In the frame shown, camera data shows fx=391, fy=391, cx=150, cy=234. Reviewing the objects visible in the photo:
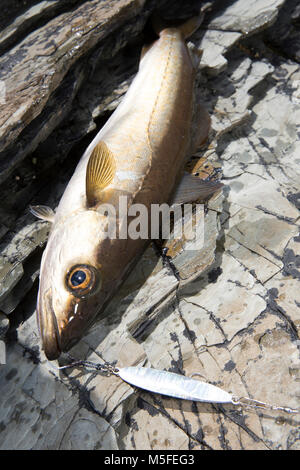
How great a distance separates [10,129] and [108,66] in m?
1.95

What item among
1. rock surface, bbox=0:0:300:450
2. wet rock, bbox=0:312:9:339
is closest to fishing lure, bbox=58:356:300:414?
rock surface, bbox=0:0:300:450

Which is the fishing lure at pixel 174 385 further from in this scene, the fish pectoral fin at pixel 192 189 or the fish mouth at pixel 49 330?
the fish pectoral fin at pixel 192 189

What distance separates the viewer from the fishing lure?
297cm

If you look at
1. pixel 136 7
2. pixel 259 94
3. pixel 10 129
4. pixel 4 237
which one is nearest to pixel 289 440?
pixel 4 237

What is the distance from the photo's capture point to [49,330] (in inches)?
115

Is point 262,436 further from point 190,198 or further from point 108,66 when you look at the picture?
point 108,66

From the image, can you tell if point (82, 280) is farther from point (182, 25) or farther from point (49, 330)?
point (182, 25)

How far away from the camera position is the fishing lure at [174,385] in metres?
2.97

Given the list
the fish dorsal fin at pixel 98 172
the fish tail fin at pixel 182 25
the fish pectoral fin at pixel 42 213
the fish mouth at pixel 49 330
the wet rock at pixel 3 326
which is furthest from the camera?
the fish tail fin at pixel 182 25

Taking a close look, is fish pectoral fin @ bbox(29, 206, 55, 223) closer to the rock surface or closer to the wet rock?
the rock surface

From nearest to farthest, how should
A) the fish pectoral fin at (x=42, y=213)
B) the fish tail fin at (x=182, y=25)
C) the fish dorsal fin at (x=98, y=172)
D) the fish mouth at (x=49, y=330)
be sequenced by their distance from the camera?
1. the fish mouth at (x=49, y=330)
2. the fish dorsal fin at (x=98, y=172)
3. the fish pectoral fin at (x=42, y=213)
4. the fish tail fin at (x=182, y=25)

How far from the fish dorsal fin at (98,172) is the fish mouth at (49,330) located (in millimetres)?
878

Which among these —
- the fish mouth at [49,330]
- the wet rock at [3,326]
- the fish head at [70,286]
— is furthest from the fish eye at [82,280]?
the wet rock at [3,326]

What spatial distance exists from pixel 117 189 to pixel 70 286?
91cm
